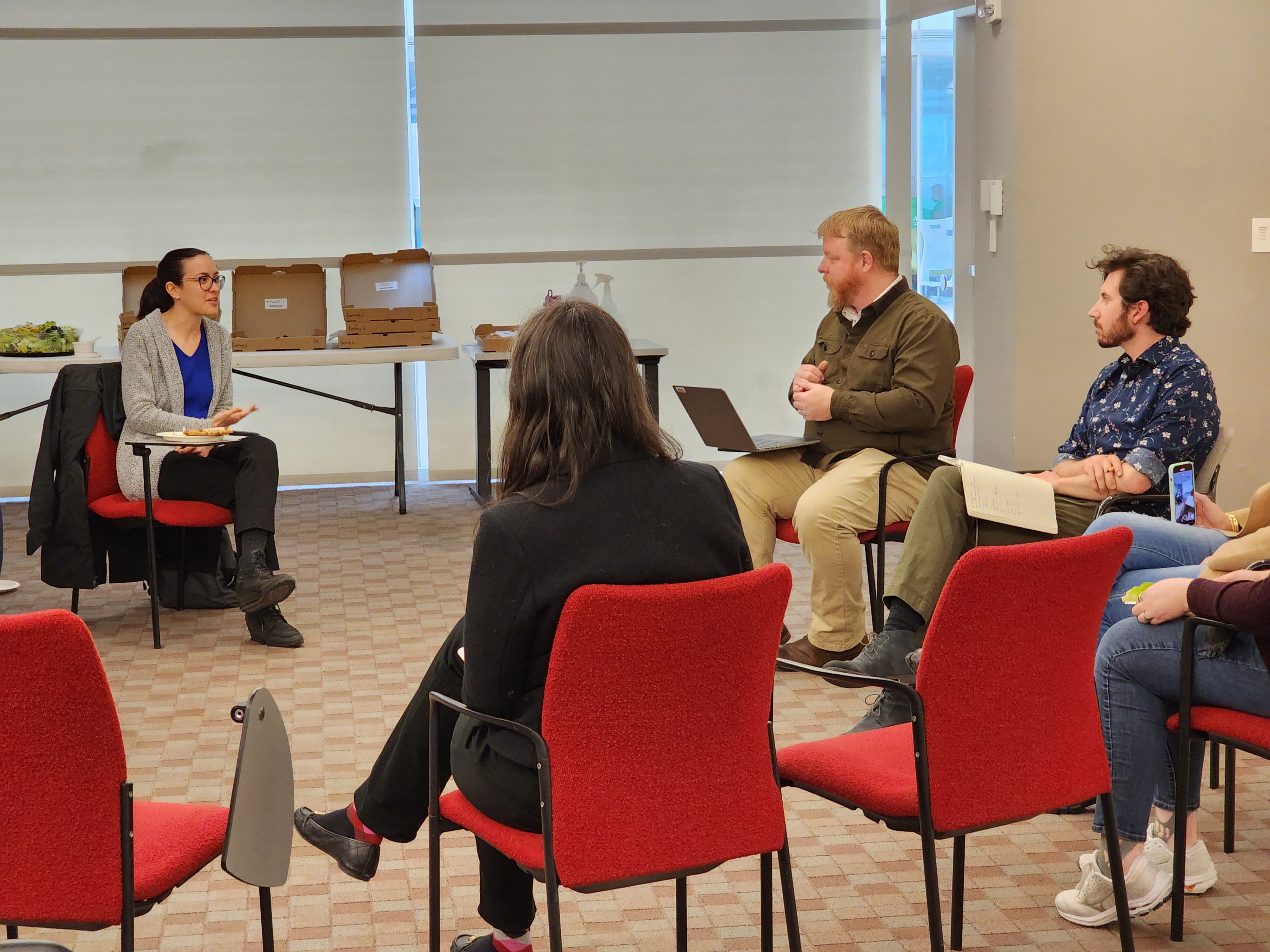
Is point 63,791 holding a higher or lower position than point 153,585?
higher

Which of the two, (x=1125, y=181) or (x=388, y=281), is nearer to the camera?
(x=1125, y=181)

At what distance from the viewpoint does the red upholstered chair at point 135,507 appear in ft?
13.8

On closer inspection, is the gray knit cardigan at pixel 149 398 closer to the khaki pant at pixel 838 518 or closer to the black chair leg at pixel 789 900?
the khaki pant at pixel 838 518

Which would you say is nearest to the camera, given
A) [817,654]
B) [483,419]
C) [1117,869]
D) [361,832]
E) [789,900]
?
[789,900]

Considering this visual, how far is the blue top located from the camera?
14.6 ft

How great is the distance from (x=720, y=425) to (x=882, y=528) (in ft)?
1.85

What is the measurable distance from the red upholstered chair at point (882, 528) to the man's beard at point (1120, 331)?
0.49m

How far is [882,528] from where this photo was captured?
3.73 meters

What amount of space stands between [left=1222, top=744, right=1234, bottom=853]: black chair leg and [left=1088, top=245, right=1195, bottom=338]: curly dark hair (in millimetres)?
1161

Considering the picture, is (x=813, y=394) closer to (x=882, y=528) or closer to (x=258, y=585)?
(x=882, y=528)

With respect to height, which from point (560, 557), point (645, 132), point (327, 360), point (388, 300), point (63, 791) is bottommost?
point (63, 791)

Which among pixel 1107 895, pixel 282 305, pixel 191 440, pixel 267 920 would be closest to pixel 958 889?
pixel 1107 895

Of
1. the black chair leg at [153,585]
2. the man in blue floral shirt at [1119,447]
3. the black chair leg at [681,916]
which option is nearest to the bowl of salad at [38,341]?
the black chair leg at [153,585]

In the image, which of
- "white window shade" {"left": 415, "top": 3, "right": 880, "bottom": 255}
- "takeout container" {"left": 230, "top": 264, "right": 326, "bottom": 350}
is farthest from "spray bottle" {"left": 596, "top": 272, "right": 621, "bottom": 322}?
"takeout container" {"left": 230, "top": 264, "right": 326, "bottom": 350}
